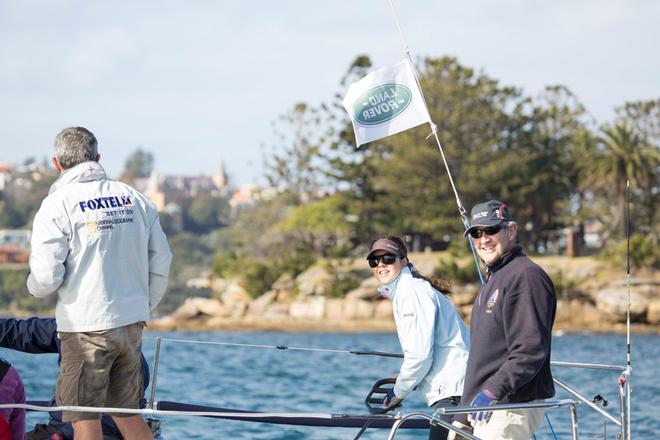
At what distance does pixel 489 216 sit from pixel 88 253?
165 cm

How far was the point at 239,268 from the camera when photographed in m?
56.8

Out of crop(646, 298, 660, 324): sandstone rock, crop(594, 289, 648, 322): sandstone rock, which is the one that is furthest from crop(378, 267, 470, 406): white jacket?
crop(646, 298, 660, 324): sandstone rock

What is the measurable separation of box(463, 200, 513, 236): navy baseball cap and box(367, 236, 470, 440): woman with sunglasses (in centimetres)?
47

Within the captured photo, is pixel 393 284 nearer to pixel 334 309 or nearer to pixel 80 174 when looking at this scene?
pixel 80 174

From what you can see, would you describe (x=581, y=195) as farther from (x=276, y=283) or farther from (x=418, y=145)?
(x=276, y=283)

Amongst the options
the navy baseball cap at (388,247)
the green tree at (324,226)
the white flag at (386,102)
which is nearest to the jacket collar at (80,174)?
the navy baseball cap at (388,247)

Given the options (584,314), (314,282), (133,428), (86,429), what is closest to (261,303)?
(314,282)

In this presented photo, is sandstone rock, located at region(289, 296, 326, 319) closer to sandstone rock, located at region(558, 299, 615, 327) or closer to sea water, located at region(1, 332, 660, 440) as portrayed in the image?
sea water, located at region(1, 332, 660, 440)

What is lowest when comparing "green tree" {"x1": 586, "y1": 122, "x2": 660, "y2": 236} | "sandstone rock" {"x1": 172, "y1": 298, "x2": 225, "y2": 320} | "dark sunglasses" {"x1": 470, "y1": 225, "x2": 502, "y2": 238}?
"sandstone rock" {"x1": 172, "y1": 298, "x2": 225, "y2": 320}

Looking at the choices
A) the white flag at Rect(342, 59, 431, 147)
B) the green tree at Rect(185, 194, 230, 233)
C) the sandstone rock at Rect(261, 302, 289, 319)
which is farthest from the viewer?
the green tree at Rect(185, 194, 230, 233)

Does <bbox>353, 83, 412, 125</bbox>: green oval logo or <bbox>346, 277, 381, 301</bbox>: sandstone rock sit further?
<bbox>346, 277, 381, 301</bbox>: sandstone rock

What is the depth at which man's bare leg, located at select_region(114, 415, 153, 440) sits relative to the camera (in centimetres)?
506

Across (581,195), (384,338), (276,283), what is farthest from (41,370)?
(581,195)

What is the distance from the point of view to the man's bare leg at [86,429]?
478 centimetres
